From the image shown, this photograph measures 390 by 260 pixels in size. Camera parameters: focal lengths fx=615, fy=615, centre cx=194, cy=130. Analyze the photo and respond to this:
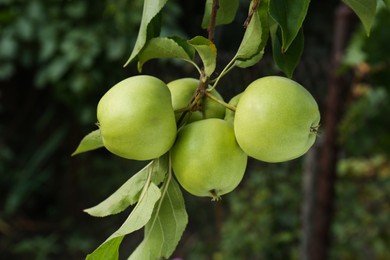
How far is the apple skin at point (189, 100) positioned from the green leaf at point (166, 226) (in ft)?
0.22

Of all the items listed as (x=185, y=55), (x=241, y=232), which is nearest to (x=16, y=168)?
(x=241, y=232)

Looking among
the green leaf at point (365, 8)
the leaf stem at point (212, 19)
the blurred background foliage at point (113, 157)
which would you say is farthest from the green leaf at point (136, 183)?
the blurred background foliage at point (113, 157)

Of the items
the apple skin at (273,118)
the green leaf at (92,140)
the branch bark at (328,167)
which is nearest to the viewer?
the apple skin at (273,118)

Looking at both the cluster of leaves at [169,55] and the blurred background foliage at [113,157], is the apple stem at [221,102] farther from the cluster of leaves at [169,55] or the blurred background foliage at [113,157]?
the blurred background foliage at [113,157]

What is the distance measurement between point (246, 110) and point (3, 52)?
6.86 ft

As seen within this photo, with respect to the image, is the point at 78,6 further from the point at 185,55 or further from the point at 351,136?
the point at 185,55

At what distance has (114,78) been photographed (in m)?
2.54

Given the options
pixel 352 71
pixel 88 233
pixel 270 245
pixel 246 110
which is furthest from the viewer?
pixel 88 233

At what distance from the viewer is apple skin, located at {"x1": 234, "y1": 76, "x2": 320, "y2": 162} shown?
492 mm

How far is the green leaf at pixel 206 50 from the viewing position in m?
0.53

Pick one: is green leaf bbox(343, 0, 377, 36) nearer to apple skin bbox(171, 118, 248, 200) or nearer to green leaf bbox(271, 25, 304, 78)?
green leaf bbox(271, 25, 304, 78)

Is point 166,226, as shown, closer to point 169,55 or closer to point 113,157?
point 169,55

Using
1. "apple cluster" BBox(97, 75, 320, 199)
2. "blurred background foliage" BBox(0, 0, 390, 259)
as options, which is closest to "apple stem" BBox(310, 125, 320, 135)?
"apple cluster" BBox(97, 75, 320, 199)

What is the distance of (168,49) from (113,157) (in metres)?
2.43
